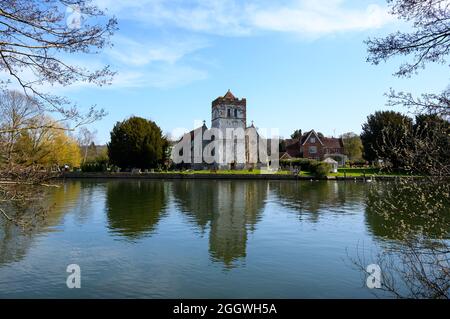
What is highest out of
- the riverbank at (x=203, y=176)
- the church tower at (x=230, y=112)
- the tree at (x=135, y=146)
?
the church tower at (x=230, y=112)

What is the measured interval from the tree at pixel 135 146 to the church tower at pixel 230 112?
11.1 m

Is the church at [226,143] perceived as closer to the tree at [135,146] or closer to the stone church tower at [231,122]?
the stone church tower at [231,122]

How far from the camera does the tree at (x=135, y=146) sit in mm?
64688

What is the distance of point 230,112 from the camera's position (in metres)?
68.5


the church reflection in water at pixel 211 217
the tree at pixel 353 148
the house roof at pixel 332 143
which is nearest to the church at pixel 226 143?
the house roof at pixel 332 143

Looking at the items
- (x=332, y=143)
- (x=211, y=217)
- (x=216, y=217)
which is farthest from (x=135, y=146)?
(x=216, y=217)

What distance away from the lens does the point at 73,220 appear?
19812 mm

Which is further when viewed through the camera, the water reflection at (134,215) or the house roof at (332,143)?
the house roof at (332,143)

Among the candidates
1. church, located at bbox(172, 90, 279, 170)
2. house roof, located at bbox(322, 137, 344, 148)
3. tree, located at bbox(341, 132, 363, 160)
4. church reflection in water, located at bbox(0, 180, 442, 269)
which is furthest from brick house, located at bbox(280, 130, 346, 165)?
church reflection in water, located at bbox(0, 180, 442, 269)

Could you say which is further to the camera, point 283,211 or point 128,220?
point 283,211
